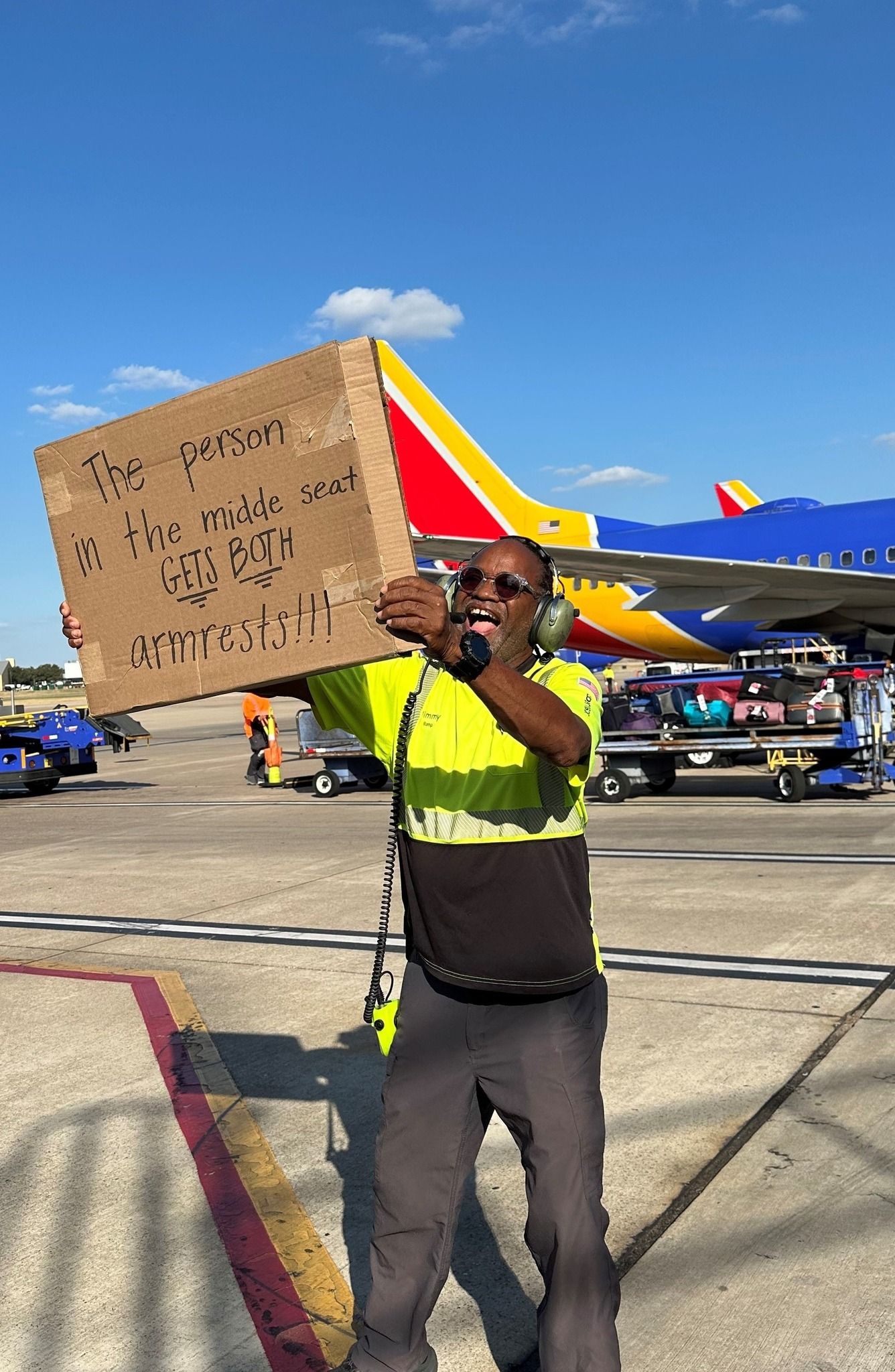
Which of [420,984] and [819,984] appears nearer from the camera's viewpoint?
[420,984]

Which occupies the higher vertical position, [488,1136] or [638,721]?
[638,721]

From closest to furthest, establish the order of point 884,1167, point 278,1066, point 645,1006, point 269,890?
point 884,1167
point 278,1066
point 645,1006
point 269,890

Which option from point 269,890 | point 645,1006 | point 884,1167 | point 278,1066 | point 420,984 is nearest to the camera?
point 420,984

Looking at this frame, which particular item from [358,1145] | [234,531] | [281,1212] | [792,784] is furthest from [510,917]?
[792,784]

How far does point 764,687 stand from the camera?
46.0ft

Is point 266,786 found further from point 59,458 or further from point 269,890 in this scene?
point 59,458

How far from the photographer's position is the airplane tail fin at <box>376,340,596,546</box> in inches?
889

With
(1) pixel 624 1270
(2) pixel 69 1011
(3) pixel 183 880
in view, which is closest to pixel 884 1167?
(1) pixel 624 1270

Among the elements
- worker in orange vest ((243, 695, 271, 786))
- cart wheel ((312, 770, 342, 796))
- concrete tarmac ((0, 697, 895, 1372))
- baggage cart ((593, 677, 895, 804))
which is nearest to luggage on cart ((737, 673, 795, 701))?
baggage cart ((593, 677, 895, 804))

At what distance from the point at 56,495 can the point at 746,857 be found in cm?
768

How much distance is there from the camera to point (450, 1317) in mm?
3299

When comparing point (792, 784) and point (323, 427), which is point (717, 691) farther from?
point (323, 427)

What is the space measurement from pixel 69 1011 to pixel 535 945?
470cm

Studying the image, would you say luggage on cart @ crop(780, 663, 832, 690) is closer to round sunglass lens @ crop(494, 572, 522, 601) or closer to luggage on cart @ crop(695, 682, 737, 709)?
luggage on cart @ crop(695, 682, 737, 709)
